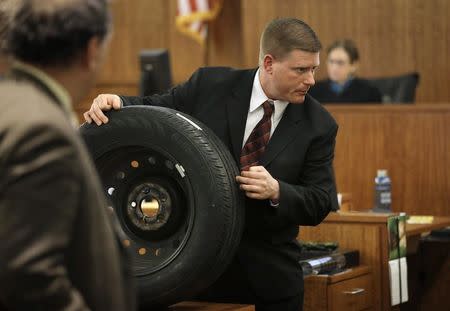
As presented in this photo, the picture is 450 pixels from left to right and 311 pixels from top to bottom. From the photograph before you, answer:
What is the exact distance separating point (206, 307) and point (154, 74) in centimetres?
432

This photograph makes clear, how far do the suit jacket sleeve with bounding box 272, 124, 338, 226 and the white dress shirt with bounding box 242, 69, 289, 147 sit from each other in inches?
6.7

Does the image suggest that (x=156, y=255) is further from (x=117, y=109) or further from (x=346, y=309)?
(x=346, y=309)

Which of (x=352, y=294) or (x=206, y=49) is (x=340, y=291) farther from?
(x=206, y=49)

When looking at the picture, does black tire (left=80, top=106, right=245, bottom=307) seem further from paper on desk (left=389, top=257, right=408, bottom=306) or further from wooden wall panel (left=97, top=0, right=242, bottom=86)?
wooden wall panel (left=97, top=0, right=242, bottom=86)

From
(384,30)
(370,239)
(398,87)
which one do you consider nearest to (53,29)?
(370,239)

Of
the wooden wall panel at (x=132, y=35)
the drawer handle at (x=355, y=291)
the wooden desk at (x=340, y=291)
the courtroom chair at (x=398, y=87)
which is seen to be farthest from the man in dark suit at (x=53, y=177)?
the wooden wall panel at (x=132, y=35)

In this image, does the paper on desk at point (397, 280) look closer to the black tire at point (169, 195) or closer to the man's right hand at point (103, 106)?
the black tire at point (169, 195)

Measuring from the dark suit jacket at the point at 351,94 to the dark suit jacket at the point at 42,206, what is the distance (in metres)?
6.17

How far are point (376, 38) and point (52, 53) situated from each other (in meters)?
8.10

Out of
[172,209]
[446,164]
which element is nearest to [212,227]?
[172,209]

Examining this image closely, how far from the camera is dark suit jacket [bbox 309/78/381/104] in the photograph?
7.88 m

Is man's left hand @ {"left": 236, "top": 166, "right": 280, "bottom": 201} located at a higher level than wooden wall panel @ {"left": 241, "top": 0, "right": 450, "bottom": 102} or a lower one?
lower

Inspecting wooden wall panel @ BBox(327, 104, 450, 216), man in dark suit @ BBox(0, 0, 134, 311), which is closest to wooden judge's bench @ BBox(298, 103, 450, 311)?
wooden wall panel @ BBox(327, 104, 450, 216)

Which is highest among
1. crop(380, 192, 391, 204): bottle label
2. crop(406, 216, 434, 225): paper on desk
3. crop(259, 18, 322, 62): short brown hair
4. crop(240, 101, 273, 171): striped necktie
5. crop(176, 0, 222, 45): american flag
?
crop(176, 0, 222, 45): american flag
